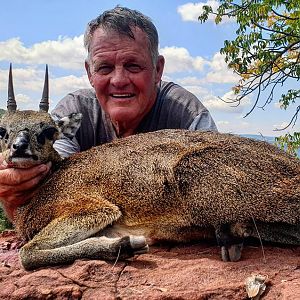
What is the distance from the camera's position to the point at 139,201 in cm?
562

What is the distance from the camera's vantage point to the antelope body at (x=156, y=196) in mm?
5141

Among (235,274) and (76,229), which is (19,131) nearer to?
(76,229)

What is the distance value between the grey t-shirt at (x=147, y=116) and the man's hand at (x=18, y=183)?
2.00 m

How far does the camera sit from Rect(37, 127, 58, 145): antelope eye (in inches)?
247

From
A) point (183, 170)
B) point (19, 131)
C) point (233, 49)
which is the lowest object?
point (183, 170)

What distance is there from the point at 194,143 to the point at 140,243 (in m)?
1.48

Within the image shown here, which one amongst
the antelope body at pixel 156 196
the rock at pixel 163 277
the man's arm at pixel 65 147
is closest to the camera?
the rock at pixel 163 277

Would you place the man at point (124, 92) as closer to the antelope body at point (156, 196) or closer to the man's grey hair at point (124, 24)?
the man's grey hair at point (124, 24)

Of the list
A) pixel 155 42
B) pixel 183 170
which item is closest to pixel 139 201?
pixel 183 170

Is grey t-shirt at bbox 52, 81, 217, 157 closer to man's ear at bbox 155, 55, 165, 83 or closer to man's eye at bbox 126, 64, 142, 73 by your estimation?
man's ear at bbox 155, 55, 165, 83

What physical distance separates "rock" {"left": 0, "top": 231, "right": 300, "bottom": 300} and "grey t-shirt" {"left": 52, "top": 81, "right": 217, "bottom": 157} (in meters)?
3.29

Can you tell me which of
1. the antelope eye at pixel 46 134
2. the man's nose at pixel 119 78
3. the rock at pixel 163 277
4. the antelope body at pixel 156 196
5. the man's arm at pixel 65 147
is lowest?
the rock at pixel 163 277

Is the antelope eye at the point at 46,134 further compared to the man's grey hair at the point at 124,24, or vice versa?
the man's grey hair at the point at 124,24

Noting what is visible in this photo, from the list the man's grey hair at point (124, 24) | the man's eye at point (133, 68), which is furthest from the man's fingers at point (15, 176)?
the man's grey hair at point (124, 24)
